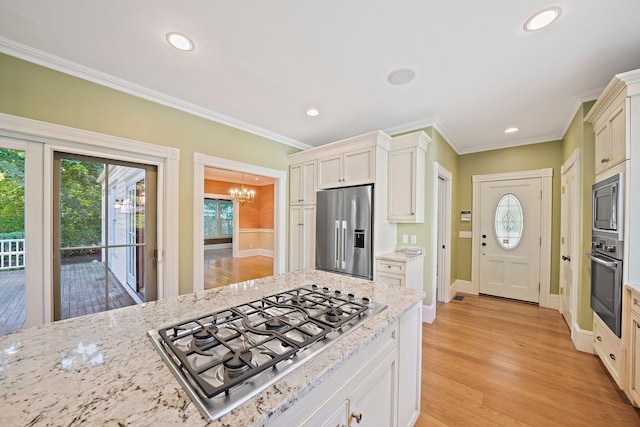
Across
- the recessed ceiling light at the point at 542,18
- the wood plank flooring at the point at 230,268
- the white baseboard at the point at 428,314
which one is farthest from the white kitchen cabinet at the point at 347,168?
the wood plank flooring at the point at 230,268

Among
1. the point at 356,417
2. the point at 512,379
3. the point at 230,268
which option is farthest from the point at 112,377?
the point at 230,268

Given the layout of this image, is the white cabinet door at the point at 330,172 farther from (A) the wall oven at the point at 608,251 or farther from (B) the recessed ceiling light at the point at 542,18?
(A) the wall oven at the point at 608,251

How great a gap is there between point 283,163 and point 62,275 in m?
2.82

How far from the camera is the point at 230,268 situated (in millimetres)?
6527

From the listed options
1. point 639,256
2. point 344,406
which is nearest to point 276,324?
point 344,406

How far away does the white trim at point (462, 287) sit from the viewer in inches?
171

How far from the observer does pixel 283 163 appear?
3.97 m

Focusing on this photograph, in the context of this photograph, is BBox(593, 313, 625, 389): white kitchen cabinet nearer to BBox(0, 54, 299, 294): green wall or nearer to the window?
BBox(0, 54, 299, 294): green wall

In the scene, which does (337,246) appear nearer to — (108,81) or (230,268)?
(108,81)

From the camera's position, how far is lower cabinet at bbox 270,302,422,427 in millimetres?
777

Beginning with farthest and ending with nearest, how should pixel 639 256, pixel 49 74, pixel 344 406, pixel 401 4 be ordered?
pixel 49 74, pixel 639 256, pixel 401 4, pixel 344 406

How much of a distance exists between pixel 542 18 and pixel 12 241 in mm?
4164

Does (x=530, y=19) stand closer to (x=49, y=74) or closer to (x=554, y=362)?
(x=554, y=362)

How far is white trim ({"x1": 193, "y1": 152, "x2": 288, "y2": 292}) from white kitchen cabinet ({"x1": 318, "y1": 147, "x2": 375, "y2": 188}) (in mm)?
749
